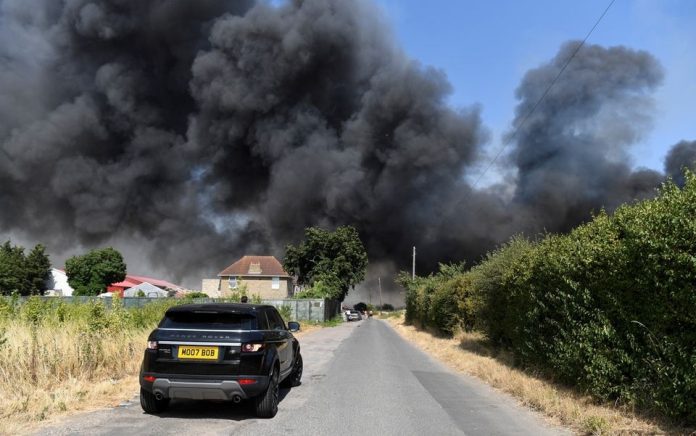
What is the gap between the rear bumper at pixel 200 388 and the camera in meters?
6.22

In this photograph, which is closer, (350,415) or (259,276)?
(350,415)

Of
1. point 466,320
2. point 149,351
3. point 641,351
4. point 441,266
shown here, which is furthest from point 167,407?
point 441,266

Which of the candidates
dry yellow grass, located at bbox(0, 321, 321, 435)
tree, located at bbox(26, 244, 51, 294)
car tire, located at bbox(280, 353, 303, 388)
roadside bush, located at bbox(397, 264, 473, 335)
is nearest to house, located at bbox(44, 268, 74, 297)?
tree, located at bbox(26, 244, 51, 294)

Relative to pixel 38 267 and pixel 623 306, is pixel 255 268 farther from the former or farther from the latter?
pixel 623 306

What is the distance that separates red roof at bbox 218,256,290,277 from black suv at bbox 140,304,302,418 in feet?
189

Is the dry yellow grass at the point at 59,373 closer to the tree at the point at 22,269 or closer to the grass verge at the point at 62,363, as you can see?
the grass verge at the point at 62,363

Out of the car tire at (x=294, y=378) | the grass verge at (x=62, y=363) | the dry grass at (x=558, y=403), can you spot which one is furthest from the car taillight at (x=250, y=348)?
the dry grass at (x=558, y=403)

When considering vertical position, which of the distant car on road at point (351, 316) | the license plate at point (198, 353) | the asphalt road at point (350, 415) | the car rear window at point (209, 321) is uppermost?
the car rear window at point (209, 321)

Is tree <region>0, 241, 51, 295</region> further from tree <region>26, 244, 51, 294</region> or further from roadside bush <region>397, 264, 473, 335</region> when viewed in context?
roadside bush <region>397, 264, 473, 335</region>

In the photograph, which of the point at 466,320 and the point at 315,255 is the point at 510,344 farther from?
the point at 315,255

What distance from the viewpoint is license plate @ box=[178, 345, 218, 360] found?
20.7 ft

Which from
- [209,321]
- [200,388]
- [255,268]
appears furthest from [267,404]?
[255,268]

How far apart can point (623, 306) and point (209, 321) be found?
18.3 feet

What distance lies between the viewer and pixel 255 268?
211 ft
